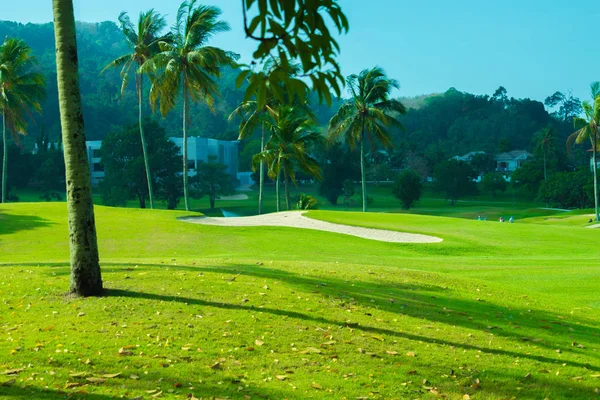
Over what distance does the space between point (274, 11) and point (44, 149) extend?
4195 inches

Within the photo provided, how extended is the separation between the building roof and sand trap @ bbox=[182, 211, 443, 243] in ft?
366

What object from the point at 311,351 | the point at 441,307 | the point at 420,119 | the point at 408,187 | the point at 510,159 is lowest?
the point at 441,307

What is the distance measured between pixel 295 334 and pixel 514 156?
459 feet

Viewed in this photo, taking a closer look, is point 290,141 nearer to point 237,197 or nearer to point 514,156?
point 237,197

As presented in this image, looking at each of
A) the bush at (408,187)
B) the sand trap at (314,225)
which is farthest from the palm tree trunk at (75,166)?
the bush at (408,187)

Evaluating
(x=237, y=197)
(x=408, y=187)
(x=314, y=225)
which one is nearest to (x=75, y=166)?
(x=314, y=225)

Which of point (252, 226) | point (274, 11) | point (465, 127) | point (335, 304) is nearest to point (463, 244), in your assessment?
point (252, 226)

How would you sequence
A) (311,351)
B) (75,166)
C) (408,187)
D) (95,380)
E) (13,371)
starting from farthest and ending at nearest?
(408,187) → (75,166) → (311,351) → (13,371) → (95,380)

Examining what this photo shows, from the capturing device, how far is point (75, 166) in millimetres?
9969

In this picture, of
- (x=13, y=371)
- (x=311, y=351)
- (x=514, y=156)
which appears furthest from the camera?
(x=514, y=156)

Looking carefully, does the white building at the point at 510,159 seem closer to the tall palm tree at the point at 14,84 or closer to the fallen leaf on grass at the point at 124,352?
the tall palm tree at the point at 14,84

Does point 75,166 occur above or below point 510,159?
below

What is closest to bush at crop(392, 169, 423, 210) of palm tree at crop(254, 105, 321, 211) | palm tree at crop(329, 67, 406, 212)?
palm tree at crop(329, 67, 406, 212)

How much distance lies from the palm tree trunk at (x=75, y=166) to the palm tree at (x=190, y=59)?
31.9 m
